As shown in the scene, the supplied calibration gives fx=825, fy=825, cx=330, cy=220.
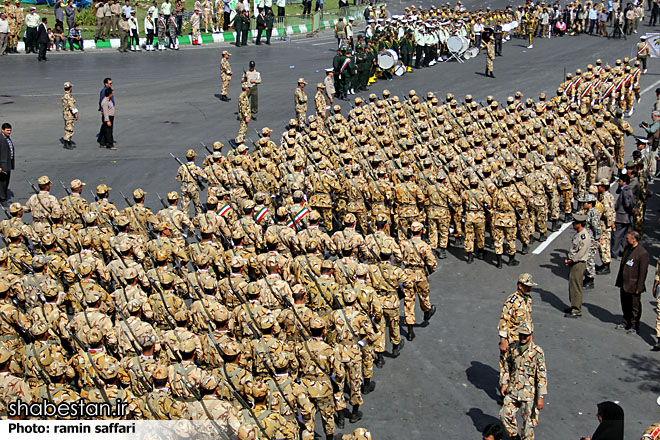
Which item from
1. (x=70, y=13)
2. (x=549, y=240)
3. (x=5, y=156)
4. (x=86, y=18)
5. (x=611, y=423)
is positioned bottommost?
(x=549, y=240)

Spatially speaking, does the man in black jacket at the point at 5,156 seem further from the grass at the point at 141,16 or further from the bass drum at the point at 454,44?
the bass drum at the point at 454,44

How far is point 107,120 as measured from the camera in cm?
2417

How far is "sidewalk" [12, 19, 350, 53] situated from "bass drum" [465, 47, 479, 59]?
10.4m

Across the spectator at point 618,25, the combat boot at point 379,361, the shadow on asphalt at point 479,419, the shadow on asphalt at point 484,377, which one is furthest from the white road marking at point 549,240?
the spectator at point 618,25

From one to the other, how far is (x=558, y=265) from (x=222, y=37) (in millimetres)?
29211

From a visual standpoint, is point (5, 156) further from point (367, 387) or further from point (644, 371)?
point (644, 371)

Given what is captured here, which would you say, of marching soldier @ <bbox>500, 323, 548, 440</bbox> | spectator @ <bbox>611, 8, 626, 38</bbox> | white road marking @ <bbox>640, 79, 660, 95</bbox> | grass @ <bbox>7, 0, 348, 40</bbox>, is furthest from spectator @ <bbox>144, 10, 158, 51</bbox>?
marching soldier @ <bbox>500, 323, 548, 440</bbox>

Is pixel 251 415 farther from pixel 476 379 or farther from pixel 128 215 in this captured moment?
pixel 128 215

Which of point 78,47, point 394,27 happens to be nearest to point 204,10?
point 78,47

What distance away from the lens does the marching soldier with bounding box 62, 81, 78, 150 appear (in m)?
23.5

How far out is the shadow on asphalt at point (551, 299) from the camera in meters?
15.8

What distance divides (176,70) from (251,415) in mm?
28113

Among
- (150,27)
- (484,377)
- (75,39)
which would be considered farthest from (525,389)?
(75,39)

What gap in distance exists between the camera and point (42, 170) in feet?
74.9
